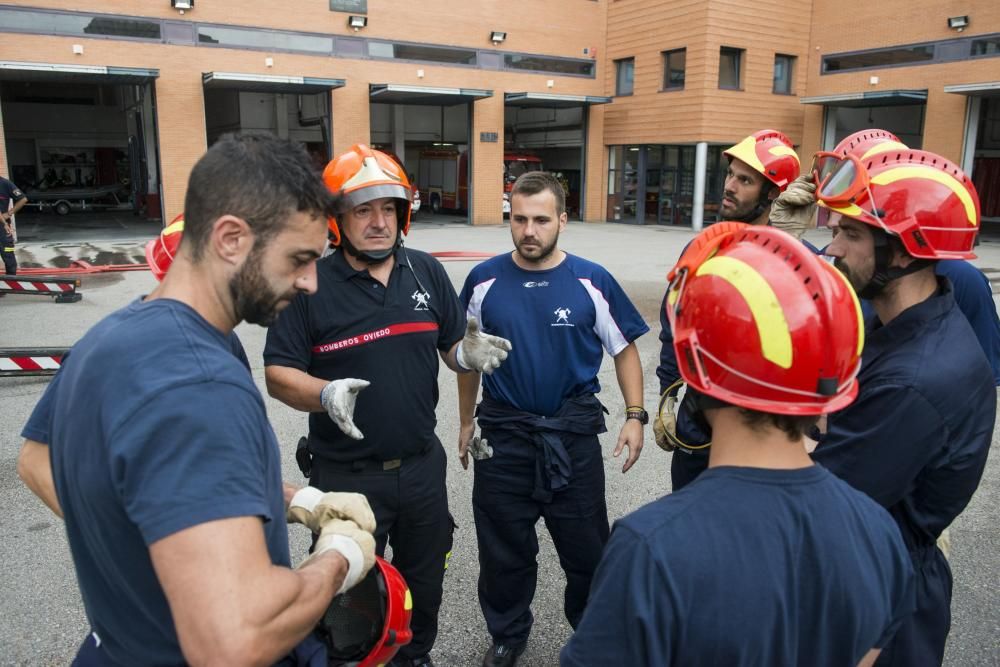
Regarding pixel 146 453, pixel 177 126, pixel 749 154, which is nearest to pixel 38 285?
pixel 749 154

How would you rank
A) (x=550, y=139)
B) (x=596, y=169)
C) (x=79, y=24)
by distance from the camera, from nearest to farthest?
(x=79, y=24) → (x=596, y=169) → (x=550, y=139)

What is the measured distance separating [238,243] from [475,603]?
2778 mm

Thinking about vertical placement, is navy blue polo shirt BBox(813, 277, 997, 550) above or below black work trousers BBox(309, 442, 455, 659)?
above

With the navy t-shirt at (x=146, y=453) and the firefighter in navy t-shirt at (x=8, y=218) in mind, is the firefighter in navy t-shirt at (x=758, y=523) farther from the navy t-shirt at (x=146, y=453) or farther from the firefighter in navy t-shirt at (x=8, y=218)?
the firefighter in navy t-shirt at (x=8, y=218)

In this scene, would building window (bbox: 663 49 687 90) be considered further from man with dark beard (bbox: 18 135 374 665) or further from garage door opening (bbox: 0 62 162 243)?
man with dark beard (bbox: 18 135 374 665)

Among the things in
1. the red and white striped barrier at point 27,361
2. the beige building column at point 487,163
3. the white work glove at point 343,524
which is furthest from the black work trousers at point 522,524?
the beige building column at point 487,163

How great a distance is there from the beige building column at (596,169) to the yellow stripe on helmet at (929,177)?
29077mm

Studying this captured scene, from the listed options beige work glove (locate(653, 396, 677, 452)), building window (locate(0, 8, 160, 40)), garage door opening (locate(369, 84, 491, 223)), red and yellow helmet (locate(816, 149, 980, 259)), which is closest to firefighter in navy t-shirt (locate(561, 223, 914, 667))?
red and yellow helmet (locate(816, 149, 980, 259))

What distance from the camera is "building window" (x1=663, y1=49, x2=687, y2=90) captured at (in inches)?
1063

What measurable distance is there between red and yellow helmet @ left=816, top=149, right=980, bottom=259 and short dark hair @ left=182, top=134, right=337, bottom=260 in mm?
1614

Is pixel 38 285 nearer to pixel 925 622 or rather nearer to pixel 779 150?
pixel 779 150

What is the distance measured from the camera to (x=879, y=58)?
2570 cm

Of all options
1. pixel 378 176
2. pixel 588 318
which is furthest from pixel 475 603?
pixel 378 176

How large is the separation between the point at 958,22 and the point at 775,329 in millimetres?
27564
